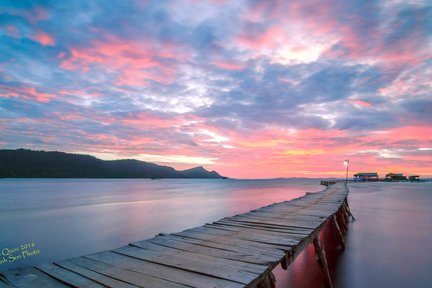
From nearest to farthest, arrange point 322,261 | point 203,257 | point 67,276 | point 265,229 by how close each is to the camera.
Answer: point 67,276 → point 203,257 → point 265,229 → point 322,261

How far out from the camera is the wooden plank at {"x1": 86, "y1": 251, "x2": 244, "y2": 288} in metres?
3.05

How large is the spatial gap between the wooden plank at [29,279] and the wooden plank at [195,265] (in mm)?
1216

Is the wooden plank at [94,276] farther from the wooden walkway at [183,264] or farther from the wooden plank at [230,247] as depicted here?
the wooden plank at [230,247]

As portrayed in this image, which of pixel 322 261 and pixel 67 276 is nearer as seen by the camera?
pixel 67 276

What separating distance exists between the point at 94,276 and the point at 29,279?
737mm

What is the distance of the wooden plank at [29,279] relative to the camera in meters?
2.94

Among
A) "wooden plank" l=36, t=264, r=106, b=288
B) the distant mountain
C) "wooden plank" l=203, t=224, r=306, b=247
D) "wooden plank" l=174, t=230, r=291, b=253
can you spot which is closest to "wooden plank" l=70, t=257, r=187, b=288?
"wooden plank" l=36, t=264, r=106, b=288

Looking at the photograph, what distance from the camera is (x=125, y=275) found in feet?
10.8

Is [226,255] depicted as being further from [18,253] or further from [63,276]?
[18,253]

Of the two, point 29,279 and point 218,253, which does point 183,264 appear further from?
point 29,279

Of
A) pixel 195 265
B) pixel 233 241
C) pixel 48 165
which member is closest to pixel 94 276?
pixel 195 265

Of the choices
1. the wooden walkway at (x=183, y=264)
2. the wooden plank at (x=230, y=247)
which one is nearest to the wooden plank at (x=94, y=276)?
the wooden walkway at (x=183, y=264)

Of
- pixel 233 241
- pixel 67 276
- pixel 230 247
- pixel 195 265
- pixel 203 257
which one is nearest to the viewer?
pixel 67 276

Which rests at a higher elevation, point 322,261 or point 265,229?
point 265,229
